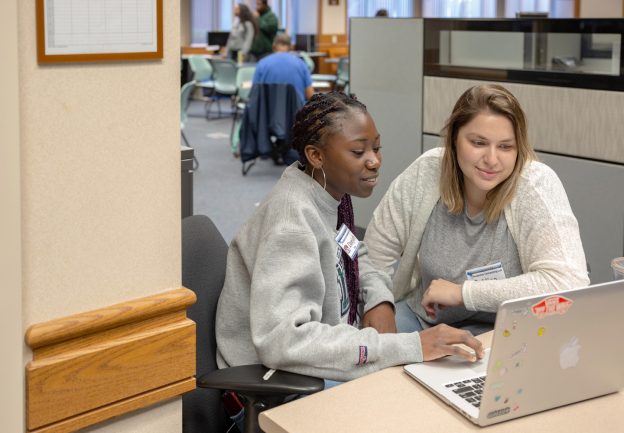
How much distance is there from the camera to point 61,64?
1.32m

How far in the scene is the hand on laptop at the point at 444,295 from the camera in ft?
6.86

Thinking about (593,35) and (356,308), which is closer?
(356,308)

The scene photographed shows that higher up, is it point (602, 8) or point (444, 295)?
point (602, 8)

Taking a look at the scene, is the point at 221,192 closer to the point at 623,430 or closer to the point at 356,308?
the point at 356,308

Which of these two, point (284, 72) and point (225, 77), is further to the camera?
point (225, 77)

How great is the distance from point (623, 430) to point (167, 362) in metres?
0.81

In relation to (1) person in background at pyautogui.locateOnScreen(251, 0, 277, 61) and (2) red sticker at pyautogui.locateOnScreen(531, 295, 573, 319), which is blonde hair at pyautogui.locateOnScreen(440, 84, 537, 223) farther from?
(1) person in background at pyautogui.locateOnScreen(251, 0, 277, 61)

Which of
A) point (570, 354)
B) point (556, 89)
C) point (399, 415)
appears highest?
point (556, 89)

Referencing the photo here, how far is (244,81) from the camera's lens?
31.3 feet

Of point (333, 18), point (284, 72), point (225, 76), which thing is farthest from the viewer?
point (333, 18)

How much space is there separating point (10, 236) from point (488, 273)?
4.08 ft

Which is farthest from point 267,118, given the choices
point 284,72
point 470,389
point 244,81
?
point 470,389

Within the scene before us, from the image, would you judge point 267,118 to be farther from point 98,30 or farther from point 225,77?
point 98,30

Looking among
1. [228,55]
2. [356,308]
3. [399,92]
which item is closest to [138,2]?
[356,308]
